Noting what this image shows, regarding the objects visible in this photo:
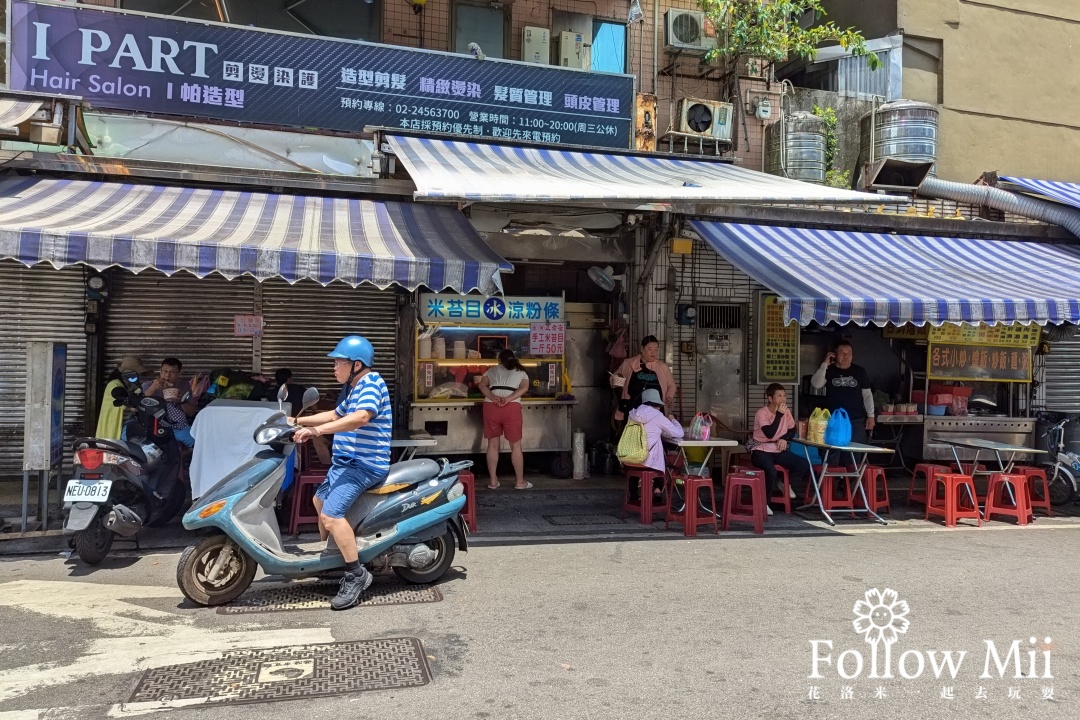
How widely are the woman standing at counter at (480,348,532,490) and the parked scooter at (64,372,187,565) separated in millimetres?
3449

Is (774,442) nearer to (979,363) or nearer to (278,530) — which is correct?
(979,363)

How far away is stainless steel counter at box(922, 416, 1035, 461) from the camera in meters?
10.5

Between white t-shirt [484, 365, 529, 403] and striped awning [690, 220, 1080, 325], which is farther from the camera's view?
white t-shirt [484, 365, 529, 403]

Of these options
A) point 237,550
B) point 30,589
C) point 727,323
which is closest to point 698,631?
point 237,550

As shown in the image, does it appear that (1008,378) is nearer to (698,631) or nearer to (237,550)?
(698,631)

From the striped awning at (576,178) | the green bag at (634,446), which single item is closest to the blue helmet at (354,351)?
the striped awning at (576,178)

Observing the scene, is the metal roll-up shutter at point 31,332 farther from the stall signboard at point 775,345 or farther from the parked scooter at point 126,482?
the stall signboard at point 775,345

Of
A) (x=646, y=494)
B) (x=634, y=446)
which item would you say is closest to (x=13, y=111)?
(x=634, y=446)

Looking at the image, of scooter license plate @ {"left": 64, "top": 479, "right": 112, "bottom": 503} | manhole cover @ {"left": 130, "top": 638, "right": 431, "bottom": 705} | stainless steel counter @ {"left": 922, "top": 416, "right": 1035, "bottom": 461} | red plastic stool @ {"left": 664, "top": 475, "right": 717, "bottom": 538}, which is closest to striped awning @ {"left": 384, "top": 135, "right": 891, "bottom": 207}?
red plastic stool @ {"left": 664, "top": 475, "right": 717, "bottom": 538}

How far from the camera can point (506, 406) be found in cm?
909

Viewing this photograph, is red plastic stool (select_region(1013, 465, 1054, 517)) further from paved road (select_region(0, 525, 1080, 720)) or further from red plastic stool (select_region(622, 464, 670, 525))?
red plastic stool (select_region(622, 464, 670, 525))

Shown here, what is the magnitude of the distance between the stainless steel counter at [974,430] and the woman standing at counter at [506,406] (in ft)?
18.9

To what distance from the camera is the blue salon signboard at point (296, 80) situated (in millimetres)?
8023

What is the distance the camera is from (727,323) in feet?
34.7
